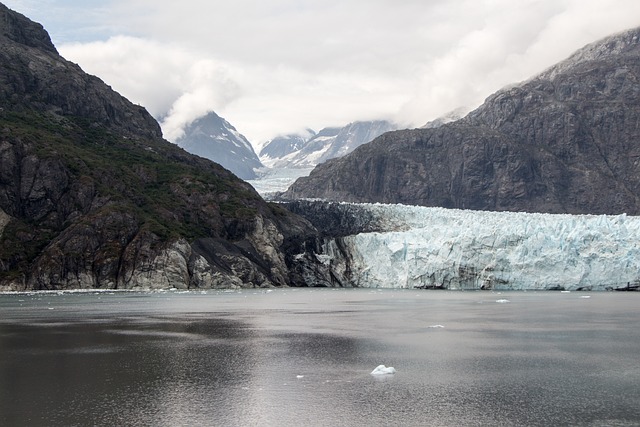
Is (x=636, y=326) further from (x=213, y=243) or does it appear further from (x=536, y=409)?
(x=213, y=243)

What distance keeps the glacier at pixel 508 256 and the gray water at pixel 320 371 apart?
136ft

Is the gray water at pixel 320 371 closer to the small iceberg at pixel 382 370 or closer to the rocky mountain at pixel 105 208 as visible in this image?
the small iceberg at pixel 382 370

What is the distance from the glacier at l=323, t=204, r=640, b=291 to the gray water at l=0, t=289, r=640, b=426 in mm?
41527

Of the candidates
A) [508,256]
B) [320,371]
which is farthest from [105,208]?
[320,371]

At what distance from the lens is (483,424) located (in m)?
20.0

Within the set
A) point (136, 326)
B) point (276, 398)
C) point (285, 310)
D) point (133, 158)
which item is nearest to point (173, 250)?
point (133, 158)

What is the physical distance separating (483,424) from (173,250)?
84.9 metres

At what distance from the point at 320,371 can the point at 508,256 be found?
72.2 meters

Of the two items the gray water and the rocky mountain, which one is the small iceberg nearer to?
the gray water

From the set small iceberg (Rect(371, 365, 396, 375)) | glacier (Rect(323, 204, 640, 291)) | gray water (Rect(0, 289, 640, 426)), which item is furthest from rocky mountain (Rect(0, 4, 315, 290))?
small iceberg (Rect(371, 365, 396, 375))

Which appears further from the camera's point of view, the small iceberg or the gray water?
the small iceberg

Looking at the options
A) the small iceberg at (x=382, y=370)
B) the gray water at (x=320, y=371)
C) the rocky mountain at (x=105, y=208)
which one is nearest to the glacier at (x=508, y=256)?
the rocky mountain at (x=105, y=208)

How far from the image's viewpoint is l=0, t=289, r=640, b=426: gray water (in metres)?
21.2

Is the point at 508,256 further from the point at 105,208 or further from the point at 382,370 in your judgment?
the point at 382,370
